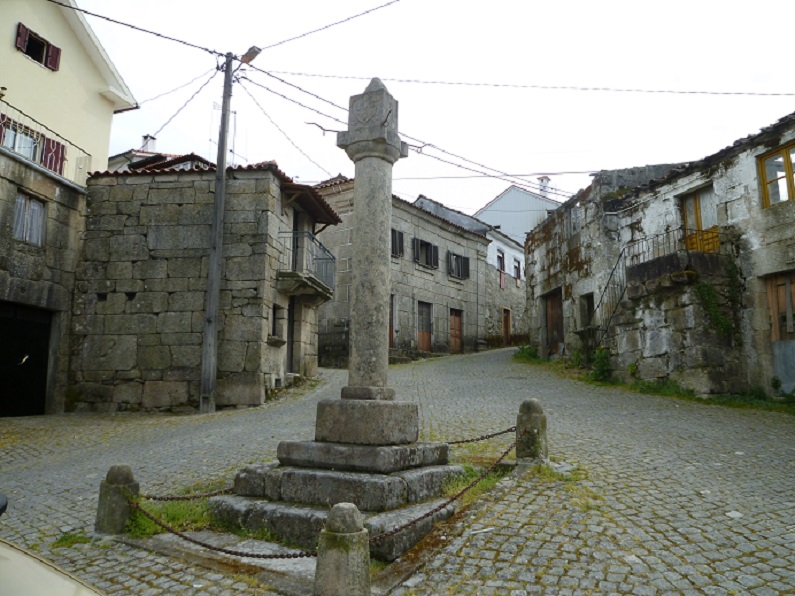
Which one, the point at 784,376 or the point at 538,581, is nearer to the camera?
the point at 538,581

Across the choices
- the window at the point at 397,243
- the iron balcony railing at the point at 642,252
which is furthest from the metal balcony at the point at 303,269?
the iron balcony railing at the point at 642,252

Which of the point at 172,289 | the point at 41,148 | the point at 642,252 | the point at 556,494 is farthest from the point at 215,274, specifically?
the point at 642,252

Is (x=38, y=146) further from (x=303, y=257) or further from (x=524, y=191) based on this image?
(x=524, y=191)

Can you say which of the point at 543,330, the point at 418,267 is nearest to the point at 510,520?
the point at 543,330

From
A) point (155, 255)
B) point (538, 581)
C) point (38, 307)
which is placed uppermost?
point (155, 255)

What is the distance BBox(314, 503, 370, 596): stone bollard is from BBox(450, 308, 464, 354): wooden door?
21.3 metres

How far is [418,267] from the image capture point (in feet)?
75.4

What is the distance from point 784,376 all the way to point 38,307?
14.7 meters

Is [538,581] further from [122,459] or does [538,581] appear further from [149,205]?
[149,205]

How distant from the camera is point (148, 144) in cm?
2323

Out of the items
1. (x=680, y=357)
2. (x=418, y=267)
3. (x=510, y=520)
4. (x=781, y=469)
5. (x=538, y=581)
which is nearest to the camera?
(x=538, y=581)

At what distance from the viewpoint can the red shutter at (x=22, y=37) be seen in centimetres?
1514

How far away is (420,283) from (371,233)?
1774 centimetres

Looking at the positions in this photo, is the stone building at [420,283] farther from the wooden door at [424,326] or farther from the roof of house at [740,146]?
the roof of house at [740,146]
